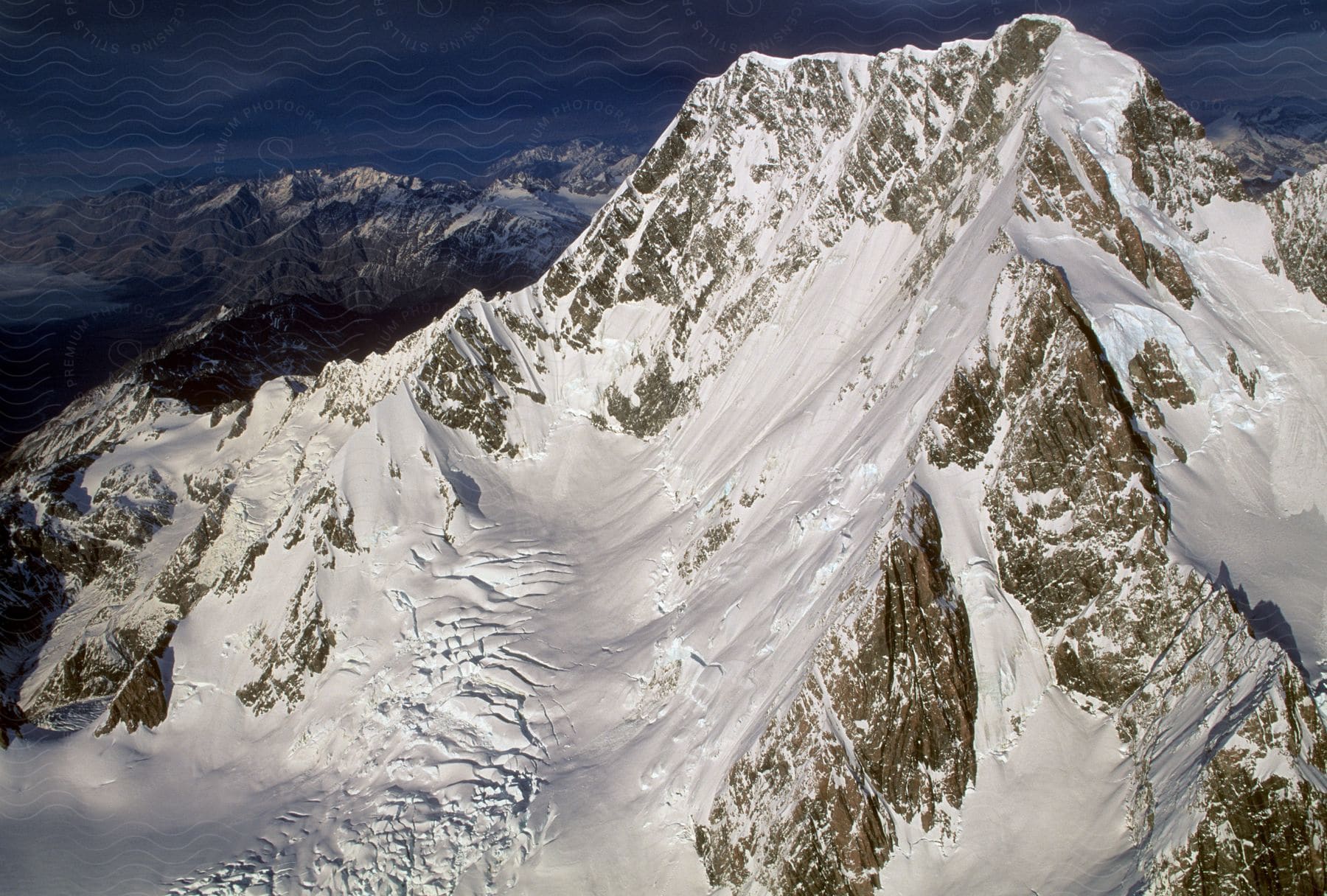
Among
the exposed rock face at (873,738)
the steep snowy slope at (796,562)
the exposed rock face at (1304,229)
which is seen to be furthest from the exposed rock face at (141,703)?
the exposed rock face at (1304,229)

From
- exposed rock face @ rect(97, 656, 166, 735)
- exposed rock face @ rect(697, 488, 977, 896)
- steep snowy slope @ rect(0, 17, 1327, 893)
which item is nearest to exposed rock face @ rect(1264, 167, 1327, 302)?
steep snowy slope @ rect(0, 17, 1327, 893)

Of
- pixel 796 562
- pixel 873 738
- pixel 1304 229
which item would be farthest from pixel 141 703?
pixel 1304 229

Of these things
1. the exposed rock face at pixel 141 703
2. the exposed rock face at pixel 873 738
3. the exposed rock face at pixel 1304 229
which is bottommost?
the exposed rock face at pixel 141 703

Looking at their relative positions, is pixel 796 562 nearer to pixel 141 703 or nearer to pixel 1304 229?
pixel 1304 229

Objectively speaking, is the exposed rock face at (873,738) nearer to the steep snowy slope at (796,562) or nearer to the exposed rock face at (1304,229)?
the steep snowy slope at (796,562)

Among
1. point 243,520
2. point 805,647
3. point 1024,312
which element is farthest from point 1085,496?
point 243,520
